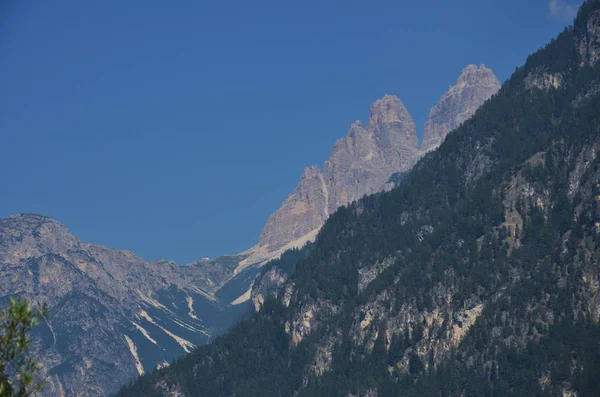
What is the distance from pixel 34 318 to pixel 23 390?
5636mm

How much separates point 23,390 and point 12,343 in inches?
163

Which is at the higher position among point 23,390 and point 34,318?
point 34,318

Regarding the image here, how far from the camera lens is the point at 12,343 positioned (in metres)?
81.8

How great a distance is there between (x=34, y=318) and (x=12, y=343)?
2956 mm

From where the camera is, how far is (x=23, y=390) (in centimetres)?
7988

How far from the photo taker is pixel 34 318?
81.0 metres
